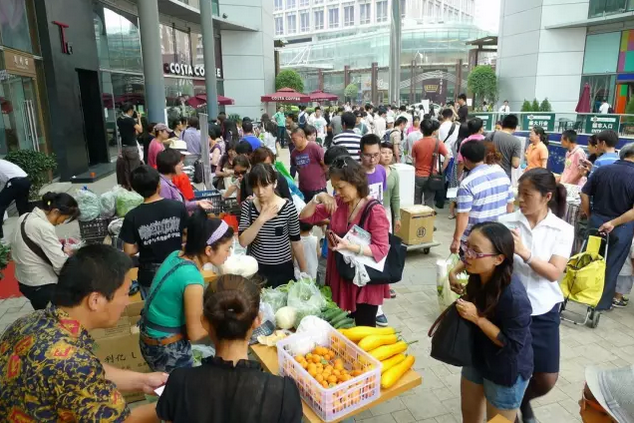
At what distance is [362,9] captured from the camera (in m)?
67.0

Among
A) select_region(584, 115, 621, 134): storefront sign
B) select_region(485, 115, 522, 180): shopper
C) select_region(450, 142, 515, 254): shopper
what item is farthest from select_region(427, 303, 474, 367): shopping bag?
select_region(584, 115, 621, 134): storefront sign

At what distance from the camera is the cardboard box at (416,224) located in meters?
6.16

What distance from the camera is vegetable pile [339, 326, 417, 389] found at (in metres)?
2.34

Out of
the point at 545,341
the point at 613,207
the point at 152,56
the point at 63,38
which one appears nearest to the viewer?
the point at 545,341

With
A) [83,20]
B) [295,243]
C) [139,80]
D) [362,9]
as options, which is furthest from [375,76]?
[295,243]

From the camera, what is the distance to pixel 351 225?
3.16 m

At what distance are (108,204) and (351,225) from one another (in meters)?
3.11

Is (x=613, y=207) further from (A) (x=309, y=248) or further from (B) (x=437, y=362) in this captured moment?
(A) (x=309, y=248)

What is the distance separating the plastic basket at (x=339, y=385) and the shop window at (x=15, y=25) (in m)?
9.67

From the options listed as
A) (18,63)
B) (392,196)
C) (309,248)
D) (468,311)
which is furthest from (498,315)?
(18,63)

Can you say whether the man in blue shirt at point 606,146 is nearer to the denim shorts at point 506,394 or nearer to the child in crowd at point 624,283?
the child in crowd at point 624,283

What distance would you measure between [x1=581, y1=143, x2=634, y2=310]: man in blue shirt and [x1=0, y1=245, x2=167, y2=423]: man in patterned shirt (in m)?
4.55

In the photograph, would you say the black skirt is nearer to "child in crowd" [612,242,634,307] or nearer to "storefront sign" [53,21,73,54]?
"child in crowd" [612,242,634,307]

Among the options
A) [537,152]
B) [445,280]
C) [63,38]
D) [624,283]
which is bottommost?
[624,283]
